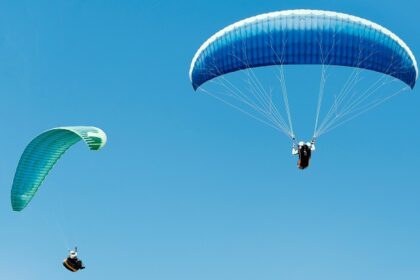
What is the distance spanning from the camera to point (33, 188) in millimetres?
34500

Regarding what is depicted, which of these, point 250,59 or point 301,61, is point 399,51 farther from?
point 250,59

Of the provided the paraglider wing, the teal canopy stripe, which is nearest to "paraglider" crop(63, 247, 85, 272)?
the teal canopy stripe

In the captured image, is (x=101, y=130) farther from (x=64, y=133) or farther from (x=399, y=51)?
(x=399, y=51)

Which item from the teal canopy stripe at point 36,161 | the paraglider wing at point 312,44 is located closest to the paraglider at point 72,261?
the teal canopy stripe at point 36,161

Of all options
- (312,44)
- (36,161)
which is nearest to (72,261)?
(36,161)

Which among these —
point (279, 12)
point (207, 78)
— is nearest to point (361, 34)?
point (279, 12)

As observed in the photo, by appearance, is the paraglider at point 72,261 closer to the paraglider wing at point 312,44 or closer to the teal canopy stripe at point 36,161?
the teal canopy stripe at point 36,161

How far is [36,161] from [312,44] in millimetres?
12358

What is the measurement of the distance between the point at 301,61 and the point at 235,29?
2893 millimetres

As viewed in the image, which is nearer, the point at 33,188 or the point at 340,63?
the point at 340,63

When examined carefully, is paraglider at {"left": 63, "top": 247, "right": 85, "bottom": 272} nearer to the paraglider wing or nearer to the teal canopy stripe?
the teal canopy stripe

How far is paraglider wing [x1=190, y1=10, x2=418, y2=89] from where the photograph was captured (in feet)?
102

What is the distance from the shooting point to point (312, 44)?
31.6m

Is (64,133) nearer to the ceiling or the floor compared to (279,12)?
nearer to the floor
